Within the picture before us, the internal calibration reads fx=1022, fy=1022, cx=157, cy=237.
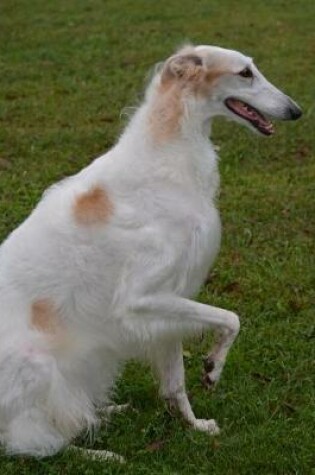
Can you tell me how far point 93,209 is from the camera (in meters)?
4.66

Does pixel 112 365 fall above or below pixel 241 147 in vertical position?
above

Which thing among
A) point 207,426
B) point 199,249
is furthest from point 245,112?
point 207,426

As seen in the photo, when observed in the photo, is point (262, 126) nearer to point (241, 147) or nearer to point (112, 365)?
point (112, 365)

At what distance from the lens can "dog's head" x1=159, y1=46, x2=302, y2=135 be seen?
15.6ft

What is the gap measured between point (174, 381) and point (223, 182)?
3849 millimetres

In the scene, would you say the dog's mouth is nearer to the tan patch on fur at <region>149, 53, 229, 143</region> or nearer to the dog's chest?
the tan patch on fur at <region>149, 53, 229, 143</region>

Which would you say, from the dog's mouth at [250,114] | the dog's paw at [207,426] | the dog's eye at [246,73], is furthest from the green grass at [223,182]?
the dog's eye at [246,73]

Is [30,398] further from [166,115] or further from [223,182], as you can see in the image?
[223,182]

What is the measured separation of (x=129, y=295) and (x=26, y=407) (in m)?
0.68

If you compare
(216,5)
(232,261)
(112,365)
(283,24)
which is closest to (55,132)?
(232,261)

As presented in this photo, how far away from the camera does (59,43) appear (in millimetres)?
14547

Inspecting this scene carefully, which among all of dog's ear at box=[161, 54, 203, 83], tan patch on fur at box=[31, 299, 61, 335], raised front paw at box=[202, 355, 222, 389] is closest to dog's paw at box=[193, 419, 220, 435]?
raised front paw at box=[202, 355, 222, 389]

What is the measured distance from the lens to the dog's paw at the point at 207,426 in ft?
16.3

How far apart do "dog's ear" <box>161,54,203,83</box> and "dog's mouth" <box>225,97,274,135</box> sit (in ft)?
0.77
